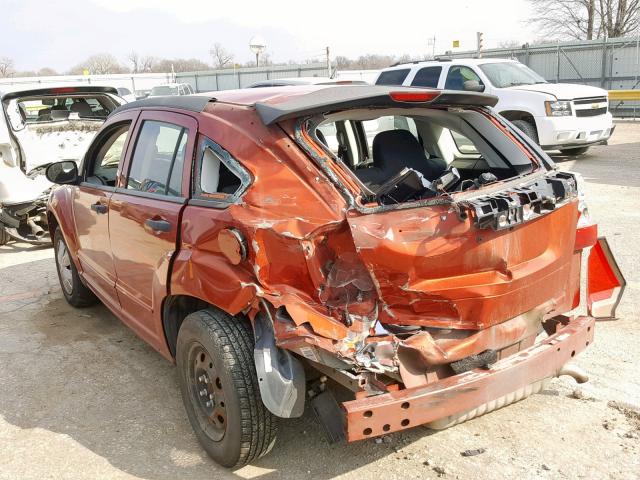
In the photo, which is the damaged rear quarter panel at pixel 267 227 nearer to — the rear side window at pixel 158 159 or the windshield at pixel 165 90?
the rear side window at pixel 158 159

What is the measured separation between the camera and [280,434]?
3396 mm

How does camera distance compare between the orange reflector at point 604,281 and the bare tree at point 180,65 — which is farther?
the bare tree at point 180,65

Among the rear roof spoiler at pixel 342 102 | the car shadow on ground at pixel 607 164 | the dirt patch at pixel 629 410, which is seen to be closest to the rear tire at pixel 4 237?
the rear roof spoiler at pixel 342 102

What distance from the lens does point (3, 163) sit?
7.79 meters

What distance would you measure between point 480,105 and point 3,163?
255 inches

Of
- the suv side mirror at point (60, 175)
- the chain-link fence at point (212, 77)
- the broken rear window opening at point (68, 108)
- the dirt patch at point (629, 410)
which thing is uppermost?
the chain-link fence at point (212, 77)

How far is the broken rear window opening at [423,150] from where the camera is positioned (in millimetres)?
3314

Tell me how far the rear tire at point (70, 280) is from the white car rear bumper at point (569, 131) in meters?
9.15

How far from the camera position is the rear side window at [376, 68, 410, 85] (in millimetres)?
12875

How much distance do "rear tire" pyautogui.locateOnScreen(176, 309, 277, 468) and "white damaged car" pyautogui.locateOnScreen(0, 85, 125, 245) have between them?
5.48 meters

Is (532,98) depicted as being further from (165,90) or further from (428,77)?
(165,90)

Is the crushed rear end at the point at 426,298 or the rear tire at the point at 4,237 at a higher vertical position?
the crushed rear end at the point at 426,298

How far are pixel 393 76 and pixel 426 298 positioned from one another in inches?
435

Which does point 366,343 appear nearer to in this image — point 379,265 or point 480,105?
Answer: point 379,265
